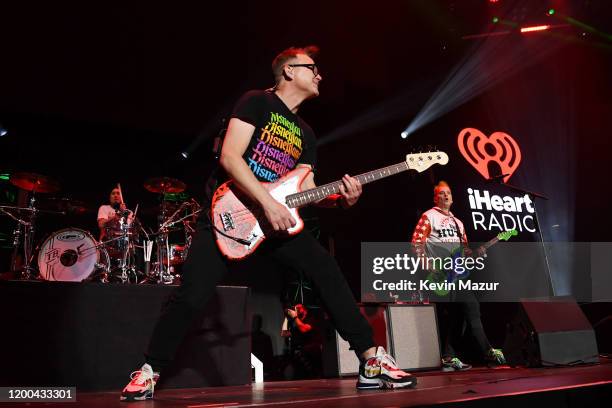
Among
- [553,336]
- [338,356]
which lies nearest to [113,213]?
[338,356]

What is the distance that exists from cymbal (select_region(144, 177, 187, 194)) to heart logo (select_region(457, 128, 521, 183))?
4724 mm

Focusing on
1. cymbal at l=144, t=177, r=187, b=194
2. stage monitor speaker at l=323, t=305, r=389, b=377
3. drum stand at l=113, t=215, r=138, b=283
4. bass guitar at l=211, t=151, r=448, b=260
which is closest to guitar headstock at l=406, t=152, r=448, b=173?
bass guitar at l=211, t=151, r=448, b=260

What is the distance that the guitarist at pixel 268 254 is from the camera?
2771mm

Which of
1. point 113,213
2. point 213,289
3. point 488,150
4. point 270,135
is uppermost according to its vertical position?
point 488,150

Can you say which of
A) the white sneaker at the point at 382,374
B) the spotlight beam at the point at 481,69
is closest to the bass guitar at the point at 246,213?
the white sneaker at the point at 382,374

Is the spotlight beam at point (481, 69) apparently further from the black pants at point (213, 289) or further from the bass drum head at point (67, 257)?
the black pants at point (213, 289)

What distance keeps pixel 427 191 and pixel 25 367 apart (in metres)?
7.07

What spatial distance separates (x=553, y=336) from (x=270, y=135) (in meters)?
3.62

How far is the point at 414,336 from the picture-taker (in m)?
6.02

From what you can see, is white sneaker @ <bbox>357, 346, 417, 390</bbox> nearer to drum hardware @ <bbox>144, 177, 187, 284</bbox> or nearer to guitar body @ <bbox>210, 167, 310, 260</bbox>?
guitar body @ <bbox>210, 167, 310, 260</bbox>

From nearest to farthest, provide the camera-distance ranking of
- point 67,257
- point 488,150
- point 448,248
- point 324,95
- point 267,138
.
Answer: point 267,138 < point 448,248 < point 67,257 < point 324,95 < point 488,150

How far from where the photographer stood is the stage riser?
3363mm

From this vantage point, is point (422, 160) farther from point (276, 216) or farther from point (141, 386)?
point (141, 386)

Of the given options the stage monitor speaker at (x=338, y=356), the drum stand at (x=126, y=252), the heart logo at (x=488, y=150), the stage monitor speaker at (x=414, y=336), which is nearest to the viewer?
the stage monitor speaker at (x=338, y=356)
